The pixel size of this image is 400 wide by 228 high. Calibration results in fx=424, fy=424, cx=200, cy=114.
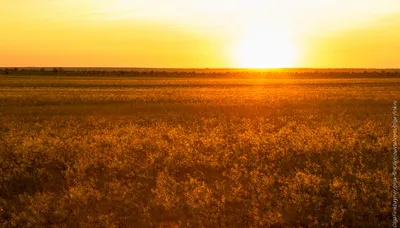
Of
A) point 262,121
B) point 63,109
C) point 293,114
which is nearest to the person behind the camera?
point 262,121

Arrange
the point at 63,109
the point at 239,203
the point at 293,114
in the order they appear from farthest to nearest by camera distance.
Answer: the point at 63,109
the point at 293,114
the point at 239,203

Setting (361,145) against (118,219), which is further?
(361,145)

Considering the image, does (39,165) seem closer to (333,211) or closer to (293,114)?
(333,211)

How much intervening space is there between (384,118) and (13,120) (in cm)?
1802

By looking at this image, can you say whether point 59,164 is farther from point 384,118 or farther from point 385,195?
point 384,118

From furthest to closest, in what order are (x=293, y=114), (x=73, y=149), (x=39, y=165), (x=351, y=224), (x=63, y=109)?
1. (x=63, y=109)
2. (x=293, y=114)
3. (x=73, y=149)
4. (x=39, y=165)
5. (x=351, y=224)

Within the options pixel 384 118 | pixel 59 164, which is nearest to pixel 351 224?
pixel 59 164

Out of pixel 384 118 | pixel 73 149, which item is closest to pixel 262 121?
pixel 384 118

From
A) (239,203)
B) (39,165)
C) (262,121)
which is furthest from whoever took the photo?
(262,121)

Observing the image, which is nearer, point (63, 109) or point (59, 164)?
point (59, 164)

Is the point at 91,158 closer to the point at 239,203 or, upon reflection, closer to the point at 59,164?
the point at 59,164

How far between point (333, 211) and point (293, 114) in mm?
15013

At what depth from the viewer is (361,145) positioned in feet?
45.0

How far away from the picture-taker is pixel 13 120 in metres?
20.4
